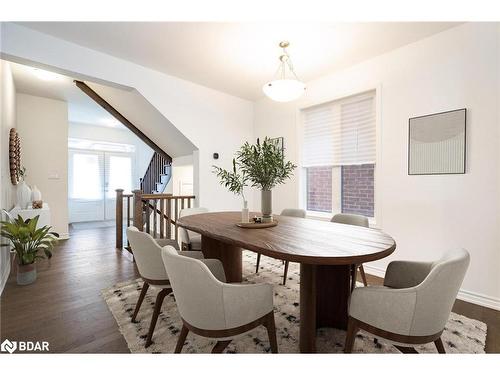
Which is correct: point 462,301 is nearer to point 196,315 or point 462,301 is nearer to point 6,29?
point 196,315

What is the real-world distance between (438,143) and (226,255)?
2430 millimetres

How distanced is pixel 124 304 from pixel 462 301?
317 centimetres

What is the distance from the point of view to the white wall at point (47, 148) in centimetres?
445

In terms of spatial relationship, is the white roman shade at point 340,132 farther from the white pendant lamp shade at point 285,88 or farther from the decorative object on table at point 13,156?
the decorative object on table at point 13,156

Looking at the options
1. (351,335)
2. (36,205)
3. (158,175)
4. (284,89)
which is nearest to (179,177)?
(158,175)

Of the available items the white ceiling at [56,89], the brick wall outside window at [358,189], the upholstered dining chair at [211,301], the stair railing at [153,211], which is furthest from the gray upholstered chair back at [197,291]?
the white ceiling at [56,89]

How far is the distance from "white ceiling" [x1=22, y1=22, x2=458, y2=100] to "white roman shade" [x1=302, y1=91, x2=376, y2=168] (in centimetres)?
52

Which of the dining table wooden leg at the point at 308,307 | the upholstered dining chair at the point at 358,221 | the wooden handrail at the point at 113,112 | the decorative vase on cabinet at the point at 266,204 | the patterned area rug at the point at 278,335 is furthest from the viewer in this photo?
the wooden handrail at the point at 113,112

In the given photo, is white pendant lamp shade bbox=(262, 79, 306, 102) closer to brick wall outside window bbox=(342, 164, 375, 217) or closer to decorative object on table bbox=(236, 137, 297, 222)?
decorative object on table bbox=(236, 137, 297, 222)

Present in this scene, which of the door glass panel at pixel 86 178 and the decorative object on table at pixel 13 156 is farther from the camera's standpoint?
the door glass panel at pixel 86 178

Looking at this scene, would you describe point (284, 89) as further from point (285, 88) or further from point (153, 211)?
point (153, 211)

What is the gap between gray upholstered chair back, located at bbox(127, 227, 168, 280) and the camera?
168 centimetres
